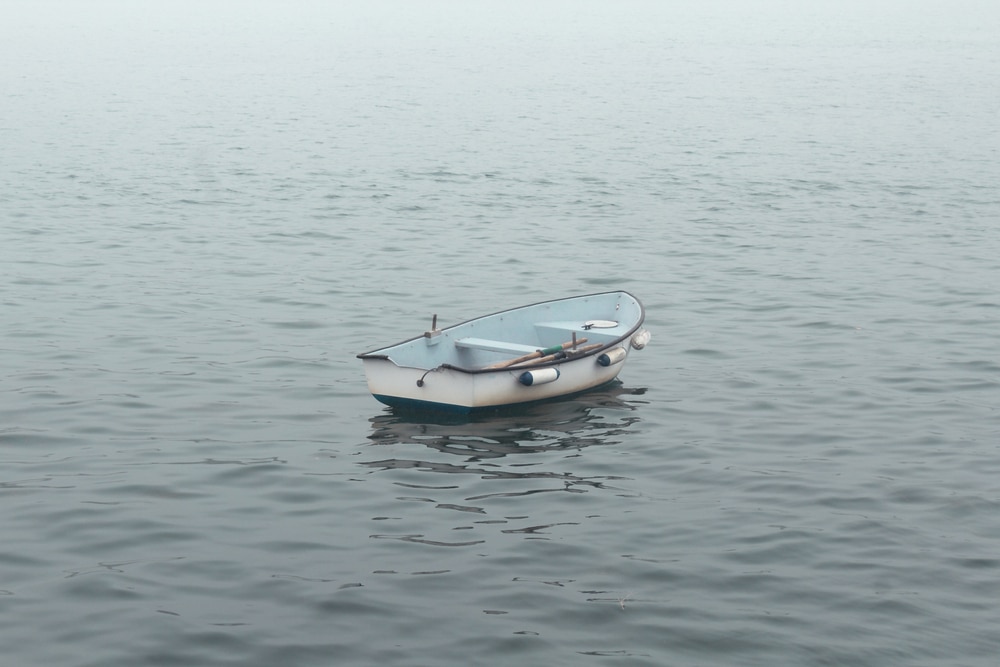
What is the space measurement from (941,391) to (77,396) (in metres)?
11.6

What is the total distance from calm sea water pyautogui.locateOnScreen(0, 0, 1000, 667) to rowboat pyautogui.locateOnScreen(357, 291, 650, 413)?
0.34 meters

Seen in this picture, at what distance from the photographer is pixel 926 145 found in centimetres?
4228

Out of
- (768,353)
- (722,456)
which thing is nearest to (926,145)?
(768,353)

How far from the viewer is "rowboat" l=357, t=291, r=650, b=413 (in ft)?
50.7

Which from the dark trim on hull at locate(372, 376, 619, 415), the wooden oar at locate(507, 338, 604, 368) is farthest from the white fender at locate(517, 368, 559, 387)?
the dark trim on hull at locate(372, 376, 619, 415)

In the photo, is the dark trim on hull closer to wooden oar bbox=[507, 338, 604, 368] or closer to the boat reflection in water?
the boat reflection in water

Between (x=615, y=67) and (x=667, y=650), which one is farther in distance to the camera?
(x=615, y=67)

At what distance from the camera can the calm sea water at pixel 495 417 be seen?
34.9ft

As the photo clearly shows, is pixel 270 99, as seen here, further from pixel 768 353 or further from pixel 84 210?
pixel 768 353

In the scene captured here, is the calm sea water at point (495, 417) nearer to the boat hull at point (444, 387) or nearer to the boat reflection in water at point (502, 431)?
the boat reflection in water at point (502, 431)

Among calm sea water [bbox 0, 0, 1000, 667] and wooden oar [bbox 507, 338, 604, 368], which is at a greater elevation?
wooden oar [bbox 507, 338, 604, 368]

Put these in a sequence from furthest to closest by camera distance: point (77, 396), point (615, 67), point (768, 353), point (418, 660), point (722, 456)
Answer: point (615, 67) < point (768, 353) < point (77, 396) < point (722, 456) < point (418, 660)

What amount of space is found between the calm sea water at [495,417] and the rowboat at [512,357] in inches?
13.5

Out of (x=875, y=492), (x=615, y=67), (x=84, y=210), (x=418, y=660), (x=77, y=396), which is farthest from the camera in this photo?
(x=615, y=67)
